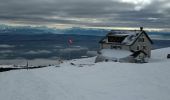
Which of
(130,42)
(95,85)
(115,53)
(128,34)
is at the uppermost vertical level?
(128,34)

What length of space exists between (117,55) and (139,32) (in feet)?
26.5

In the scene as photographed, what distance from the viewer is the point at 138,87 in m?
27.1

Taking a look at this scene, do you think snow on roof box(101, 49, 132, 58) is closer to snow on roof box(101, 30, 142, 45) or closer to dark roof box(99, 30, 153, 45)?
dark roof box(99, 30, 153, 45)

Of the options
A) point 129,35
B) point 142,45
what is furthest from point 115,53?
point 142,45

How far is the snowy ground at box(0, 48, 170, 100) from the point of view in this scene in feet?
81.7

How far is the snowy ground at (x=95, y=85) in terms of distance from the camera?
81.7 ft

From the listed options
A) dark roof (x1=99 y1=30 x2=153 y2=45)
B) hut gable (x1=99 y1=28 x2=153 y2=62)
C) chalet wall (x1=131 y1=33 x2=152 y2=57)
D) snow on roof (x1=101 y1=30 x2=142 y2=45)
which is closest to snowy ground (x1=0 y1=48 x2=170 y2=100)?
hut gable (x1=99 y1=28 x2=153 y2=62)

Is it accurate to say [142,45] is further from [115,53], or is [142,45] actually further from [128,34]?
[115,53]

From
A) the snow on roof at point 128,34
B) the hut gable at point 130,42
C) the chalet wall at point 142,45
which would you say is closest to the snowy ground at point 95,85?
the hut gable at point 130,42

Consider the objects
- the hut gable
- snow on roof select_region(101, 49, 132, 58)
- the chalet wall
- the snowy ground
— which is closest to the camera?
the snowy ground

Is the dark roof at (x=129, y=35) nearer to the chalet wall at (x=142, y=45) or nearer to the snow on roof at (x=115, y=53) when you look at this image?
the chalet wall at (x=142, y=45)

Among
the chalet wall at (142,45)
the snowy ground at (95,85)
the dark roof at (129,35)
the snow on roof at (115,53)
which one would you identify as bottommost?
the snowy ground at (95,85)

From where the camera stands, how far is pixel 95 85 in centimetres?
2861

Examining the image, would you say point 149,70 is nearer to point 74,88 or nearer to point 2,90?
point 74,88
